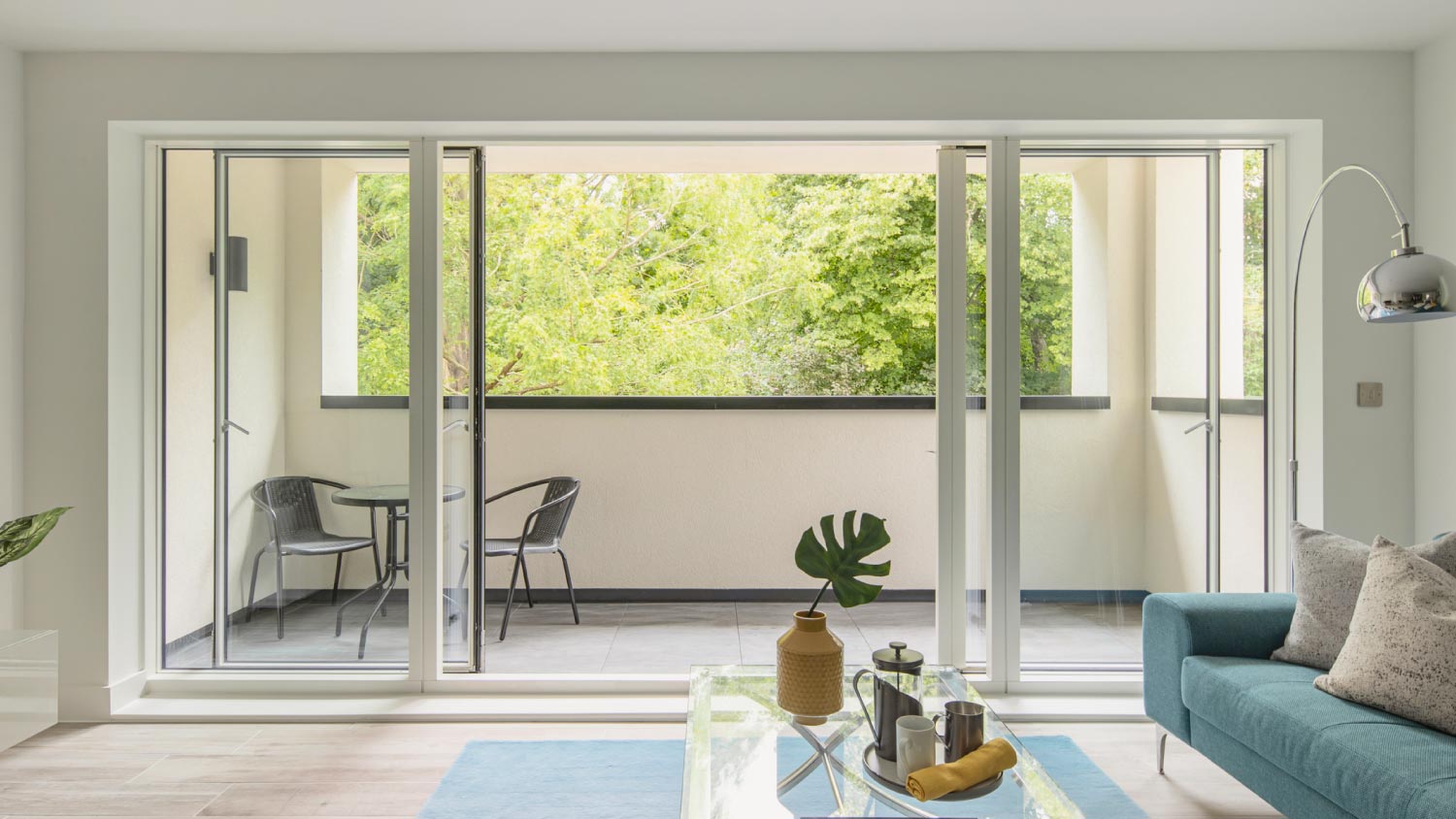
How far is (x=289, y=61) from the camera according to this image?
3354 millimetres

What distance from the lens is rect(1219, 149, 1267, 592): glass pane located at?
3.60 meters

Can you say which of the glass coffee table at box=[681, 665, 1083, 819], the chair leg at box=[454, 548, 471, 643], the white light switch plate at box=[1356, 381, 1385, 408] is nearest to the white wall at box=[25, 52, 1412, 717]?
the white light switch plate at box=[1356, 381, 1385, 408]

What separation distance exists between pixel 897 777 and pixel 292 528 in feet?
9.13

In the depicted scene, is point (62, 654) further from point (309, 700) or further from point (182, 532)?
point (309, 700)

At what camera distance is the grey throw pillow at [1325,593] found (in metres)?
2.41

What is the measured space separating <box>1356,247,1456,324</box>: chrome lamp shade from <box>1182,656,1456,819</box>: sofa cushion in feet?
3.24

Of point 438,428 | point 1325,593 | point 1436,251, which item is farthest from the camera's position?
point 438,428

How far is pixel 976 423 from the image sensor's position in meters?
3.62

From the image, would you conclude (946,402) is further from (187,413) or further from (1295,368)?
(187,413)

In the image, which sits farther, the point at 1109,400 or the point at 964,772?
the point at 1109,400

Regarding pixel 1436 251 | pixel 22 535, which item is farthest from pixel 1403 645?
pixel 22 535

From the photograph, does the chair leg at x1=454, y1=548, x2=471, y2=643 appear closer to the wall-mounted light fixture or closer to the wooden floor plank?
the wooden floor plank

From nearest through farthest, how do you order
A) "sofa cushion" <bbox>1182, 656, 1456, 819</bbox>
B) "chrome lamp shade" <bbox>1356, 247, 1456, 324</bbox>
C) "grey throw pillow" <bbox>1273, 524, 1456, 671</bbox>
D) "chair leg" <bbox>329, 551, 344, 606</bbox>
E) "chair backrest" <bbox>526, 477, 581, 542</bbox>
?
"sofa cushion" <bbox>1182, 656, 1456, 819</bbox> → "chrome lamp shade" <bbox>1356, 247, 1456, 324</bbox> → "grey throw pillow" <bbox>1273, 524, 1456, 671</bbox> → "chair leg" <bbox>329, 551, 344, 606</bbox> → "chair backrest" <bbox>526, 477, 581, 542</bbox>

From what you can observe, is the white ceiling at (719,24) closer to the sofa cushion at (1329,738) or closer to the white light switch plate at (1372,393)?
the white light switch plate at (1372,393)
